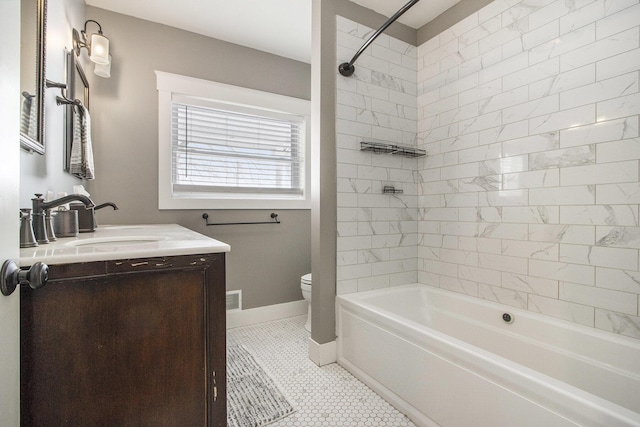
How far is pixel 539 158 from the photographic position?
169cm

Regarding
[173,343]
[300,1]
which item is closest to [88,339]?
[173,343]

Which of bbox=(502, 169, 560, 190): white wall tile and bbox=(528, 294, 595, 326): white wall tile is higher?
bbox=(502, 169, 560, 190): white wall tile

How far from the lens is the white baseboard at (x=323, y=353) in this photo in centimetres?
203

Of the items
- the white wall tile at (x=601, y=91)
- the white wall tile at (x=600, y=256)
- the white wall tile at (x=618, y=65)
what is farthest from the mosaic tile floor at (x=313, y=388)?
the white wall tile at (x=618, y=65)

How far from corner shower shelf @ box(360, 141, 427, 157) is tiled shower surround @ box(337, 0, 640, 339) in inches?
2.4

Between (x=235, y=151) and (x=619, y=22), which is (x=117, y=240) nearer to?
(x=235, y=151)

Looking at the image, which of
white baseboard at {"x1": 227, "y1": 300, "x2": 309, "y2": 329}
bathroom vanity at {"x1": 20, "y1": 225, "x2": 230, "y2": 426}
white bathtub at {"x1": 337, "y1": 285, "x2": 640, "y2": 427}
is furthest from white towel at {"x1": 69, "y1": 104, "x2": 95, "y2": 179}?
white bathtub at {"x1": 337, "y1": 285, "x2": 640, "y2": 427}

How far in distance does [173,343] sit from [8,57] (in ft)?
2.86

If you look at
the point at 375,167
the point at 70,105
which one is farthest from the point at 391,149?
the point at 70,105

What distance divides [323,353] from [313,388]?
0.93 feet

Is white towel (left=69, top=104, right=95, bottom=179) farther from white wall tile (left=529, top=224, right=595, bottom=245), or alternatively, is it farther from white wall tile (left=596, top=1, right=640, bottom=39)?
white wall tile (left=596, top=1, right=640, bottom=39)

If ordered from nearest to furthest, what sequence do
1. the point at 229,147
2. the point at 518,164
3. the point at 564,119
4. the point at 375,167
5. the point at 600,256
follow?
the point at 600,256 → the point at 564,119 → the point at 518,164 → the point at 375,167 → the point at 229,147

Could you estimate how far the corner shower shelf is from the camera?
7.03 ft

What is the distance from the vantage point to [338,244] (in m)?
2.07
